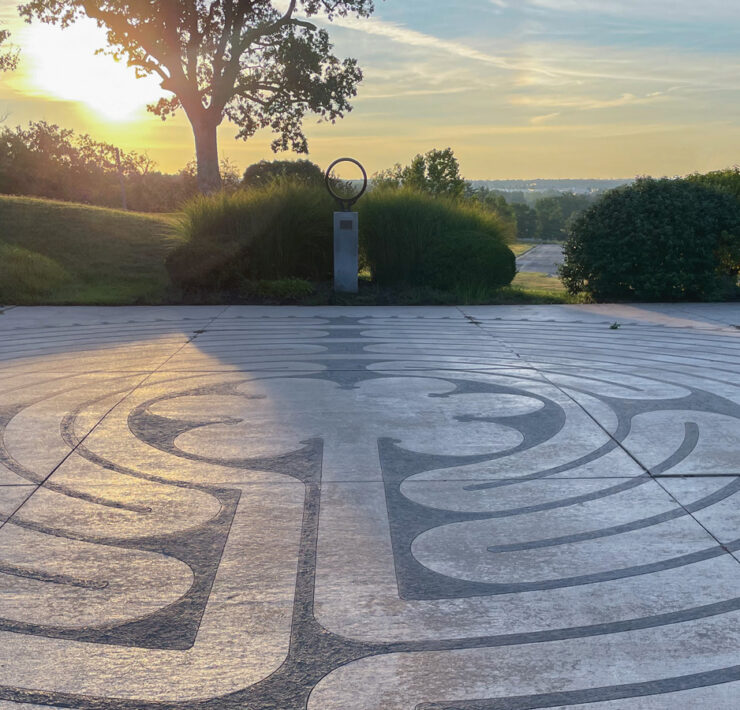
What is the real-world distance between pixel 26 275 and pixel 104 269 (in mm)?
1966

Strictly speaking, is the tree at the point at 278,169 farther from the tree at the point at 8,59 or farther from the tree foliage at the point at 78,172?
the tree at the point at 8,59

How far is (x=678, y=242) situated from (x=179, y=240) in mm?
7492

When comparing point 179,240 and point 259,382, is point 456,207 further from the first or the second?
point 259,382

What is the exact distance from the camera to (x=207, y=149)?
25562 mm

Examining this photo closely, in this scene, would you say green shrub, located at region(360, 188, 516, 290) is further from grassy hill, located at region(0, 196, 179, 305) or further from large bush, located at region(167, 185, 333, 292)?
grassy hill, located at region(0, 196, 179, 305)

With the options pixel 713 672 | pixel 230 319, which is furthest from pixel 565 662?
pixel 230 319

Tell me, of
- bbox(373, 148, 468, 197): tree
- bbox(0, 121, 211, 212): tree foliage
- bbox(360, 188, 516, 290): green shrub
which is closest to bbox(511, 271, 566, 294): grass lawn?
bbox(360, 188, 516, 290): green shrub

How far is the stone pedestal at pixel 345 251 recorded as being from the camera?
12.2 m

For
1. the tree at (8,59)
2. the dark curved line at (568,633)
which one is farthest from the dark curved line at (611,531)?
the tree at (8,59)

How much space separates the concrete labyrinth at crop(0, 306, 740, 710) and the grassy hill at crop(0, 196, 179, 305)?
21.0 feet

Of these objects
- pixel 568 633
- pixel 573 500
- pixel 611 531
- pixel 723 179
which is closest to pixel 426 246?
pixel 723 179

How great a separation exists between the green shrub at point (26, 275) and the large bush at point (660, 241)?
7878 millimetres

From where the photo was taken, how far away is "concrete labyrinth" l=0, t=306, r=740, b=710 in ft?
7.79

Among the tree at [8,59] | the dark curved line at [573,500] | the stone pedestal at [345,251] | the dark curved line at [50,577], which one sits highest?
the tree at [8,59]
